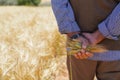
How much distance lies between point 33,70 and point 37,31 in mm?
2154

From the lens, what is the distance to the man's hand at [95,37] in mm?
2604

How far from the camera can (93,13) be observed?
8.61ft

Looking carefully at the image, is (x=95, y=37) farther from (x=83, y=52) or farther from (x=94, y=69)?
(x=94, y=69)

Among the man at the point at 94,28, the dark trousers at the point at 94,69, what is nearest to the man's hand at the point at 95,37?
the man at the point at 94,28

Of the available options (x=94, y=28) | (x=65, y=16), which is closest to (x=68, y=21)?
(x=65, y=16)

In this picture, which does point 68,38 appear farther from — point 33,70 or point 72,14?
point 33,70

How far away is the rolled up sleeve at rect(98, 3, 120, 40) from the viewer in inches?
99.2

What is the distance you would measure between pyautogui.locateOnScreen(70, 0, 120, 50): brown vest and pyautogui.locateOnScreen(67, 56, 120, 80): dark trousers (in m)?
0.14

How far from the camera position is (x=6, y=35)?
5527 mm

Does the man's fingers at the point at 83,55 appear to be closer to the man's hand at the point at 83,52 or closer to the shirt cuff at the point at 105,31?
the man's hand at the point at 83,52

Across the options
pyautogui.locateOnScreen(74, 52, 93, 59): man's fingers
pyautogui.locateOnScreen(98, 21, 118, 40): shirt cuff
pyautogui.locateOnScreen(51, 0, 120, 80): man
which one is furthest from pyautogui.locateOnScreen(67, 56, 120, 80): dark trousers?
pyautogui.locateOnScreen(98, 21, 118, 40): shirt cuff

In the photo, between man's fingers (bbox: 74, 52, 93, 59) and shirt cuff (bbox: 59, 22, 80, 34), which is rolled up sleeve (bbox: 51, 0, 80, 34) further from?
man's fingers (bbox: 74, 52, 93, 59)

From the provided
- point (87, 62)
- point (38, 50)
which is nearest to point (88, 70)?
point (87, 62)

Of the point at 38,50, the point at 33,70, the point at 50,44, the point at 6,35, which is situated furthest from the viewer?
the point at 6,35
